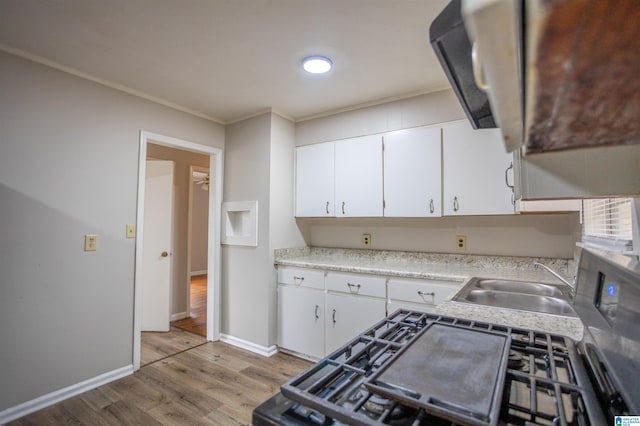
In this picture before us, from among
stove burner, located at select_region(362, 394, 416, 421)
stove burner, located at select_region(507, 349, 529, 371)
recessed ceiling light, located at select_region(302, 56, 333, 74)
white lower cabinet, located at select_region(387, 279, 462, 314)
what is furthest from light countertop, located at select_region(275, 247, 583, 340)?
recessed ceiling light, located at select_region(302, 56, 333, 74)

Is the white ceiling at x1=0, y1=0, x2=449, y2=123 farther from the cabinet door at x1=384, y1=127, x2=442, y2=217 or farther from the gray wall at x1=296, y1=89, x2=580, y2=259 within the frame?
the cabinet door at x1=384, y1=127, x2=442, y2=217

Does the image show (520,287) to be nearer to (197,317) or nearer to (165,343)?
(165,343)

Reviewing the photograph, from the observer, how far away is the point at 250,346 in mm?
3035

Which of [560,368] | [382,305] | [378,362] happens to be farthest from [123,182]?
[560,368]

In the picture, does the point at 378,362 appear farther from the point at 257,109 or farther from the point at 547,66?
the point at 257,109

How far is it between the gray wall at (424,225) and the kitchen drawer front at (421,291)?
1.97 ft

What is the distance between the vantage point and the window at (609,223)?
111cm

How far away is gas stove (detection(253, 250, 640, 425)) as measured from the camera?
0.54 metres

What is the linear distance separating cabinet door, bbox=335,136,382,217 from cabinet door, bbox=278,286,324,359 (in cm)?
81

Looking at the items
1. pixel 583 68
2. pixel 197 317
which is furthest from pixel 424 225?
pixel 197 317

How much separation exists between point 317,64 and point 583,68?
210 centimetres

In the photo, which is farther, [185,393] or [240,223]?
[240,223]

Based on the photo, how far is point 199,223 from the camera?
7609mm

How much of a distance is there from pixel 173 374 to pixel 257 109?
244cm
